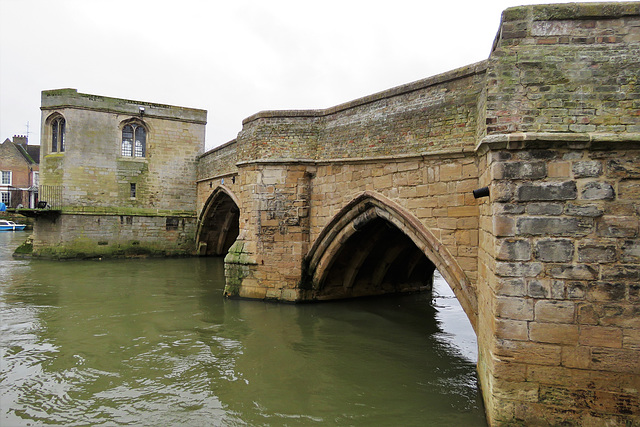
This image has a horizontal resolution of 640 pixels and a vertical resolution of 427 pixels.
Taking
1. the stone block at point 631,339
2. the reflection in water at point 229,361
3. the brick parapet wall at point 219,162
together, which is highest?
the brick parapet wall at point 219,162

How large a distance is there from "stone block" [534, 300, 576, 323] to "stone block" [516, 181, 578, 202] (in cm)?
98

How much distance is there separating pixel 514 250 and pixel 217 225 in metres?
16.9

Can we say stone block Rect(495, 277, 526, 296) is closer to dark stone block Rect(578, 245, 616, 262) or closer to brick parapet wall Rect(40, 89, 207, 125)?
dark stone block Rect(578, 245, 616, 262)

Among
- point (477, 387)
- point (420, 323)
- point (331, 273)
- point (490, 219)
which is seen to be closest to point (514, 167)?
point (490, 219)

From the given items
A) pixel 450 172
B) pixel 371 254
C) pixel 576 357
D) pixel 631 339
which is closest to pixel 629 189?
pixel 631 339

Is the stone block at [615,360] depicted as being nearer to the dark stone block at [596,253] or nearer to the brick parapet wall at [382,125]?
the dark stone block at [596,253]

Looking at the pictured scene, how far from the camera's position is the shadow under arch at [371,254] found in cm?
721

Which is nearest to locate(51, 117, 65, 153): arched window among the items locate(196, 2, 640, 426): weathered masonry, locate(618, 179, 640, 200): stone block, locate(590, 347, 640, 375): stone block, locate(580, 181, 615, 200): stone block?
locate(196, 2, 640, 426): weathered masonry

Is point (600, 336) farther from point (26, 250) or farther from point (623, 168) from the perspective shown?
point (26, 250)

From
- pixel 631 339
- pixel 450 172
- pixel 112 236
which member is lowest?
pixel 631 339

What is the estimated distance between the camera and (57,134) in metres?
18.4

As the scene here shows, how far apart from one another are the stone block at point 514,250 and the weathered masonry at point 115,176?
17390 millimetres

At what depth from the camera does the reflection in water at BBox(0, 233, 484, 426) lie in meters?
4.92

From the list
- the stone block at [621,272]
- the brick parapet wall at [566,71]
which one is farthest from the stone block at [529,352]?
the brick parapet wall at [566,71]
